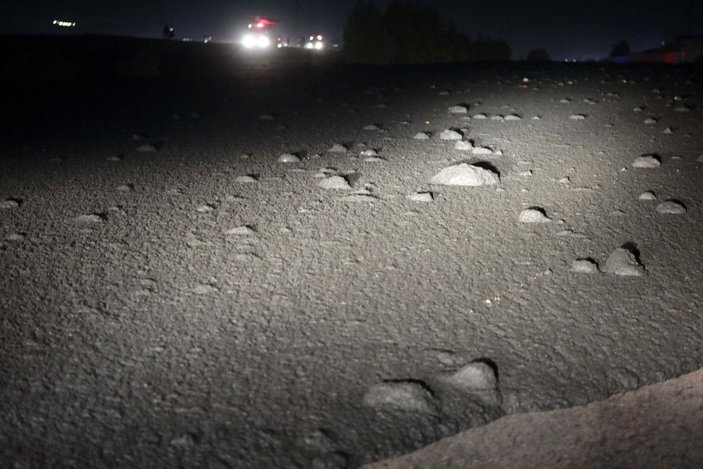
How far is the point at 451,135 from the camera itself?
189 inches

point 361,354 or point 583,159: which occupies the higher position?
point 583,159

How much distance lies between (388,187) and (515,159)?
112 cm

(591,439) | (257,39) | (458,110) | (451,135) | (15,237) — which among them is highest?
Result: (257,39)

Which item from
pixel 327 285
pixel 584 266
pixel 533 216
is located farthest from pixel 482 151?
pixel 327 285

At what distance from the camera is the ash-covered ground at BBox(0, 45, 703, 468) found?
163 cm

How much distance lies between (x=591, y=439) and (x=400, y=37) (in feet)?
61.1

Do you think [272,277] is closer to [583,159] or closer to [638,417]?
[638,417]

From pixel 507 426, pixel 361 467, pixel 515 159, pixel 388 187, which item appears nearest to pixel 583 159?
pixel 515 159

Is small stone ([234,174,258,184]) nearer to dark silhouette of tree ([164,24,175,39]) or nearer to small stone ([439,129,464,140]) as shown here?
small stone ([439,129,464,140])

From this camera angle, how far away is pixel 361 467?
1.46 m

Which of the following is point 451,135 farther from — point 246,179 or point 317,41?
point 317,41

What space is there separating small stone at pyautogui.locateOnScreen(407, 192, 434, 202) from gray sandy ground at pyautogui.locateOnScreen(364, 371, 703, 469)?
5.91 ft

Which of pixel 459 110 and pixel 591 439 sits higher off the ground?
pixel 459 110

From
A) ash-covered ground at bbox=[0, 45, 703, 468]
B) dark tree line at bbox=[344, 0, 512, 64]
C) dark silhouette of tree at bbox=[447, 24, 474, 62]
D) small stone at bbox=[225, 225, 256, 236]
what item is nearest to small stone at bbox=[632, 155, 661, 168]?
ash-covered ground at bbox=[0, 45, 703, 468]
